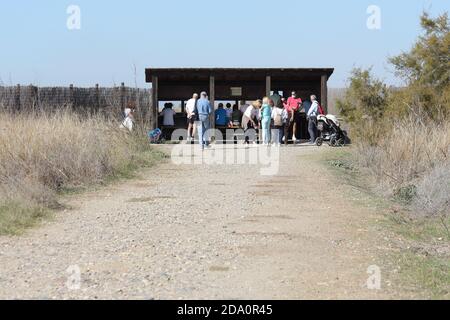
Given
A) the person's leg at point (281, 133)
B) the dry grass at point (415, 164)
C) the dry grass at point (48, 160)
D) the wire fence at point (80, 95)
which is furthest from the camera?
the wire fence at point (80, 95)

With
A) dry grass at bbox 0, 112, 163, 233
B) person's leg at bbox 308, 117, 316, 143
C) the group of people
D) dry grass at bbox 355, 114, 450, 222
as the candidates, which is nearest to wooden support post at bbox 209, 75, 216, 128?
the group of people

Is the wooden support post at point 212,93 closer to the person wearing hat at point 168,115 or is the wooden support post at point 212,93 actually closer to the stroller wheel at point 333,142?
the person wearing hat at point 168,115

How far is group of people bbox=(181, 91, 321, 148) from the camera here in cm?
2109

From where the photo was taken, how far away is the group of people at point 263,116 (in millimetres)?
21094

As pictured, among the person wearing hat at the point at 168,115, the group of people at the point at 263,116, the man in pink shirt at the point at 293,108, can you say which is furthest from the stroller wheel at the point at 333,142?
the person wearing hat at the point at 168,115

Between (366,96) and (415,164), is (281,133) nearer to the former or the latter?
(366,96)

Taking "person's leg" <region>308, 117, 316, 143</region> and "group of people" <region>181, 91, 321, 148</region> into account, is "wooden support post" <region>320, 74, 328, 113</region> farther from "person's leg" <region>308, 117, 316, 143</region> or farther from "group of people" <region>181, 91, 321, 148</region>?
"person's leg" <region>308, 117, 316, 143</region>

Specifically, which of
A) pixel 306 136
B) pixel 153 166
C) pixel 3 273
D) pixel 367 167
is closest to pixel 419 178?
pixel 367 167

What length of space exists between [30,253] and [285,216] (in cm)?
359

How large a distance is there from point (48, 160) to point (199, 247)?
572 cm

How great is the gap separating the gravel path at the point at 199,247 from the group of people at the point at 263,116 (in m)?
8.32

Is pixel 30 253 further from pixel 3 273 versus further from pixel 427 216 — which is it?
pixel 427 216

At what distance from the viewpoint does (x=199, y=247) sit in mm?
7859

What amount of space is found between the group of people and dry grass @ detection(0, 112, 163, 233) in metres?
4.51
